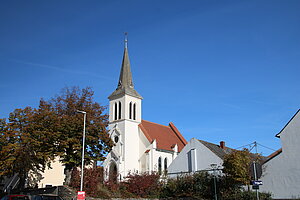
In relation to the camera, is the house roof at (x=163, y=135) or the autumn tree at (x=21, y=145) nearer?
the autumn tree at (x=21, y=145)

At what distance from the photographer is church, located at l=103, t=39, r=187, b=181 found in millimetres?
46781

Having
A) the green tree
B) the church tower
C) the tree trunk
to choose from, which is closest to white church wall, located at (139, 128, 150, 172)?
the church tower

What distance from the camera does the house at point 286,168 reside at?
86.4 feet

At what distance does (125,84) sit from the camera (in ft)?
169

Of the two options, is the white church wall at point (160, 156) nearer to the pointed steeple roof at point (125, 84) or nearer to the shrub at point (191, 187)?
the pointed steeple roof at point (125, 84)

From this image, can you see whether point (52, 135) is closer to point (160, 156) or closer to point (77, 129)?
point (77, 129)

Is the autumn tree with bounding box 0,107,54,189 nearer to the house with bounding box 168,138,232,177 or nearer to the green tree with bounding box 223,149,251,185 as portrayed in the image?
the house with bounding box 168,138,232,177

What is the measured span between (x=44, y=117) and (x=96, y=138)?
561 centimetres

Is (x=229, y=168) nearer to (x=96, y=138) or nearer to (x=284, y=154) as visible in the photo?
(x=284, y=154)

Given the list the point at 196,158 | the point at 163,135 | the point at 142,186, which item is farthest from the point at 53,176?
the point at 196,158

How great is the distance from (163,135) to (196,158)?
57.5 feet

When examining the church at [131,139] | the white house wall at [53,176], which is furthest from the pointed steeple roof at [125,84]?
the white house wall at [53,176]

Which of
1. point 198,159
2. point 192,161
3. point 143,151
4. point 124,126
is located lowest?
point 192,161

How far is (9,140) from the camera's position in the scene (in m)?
33.6
